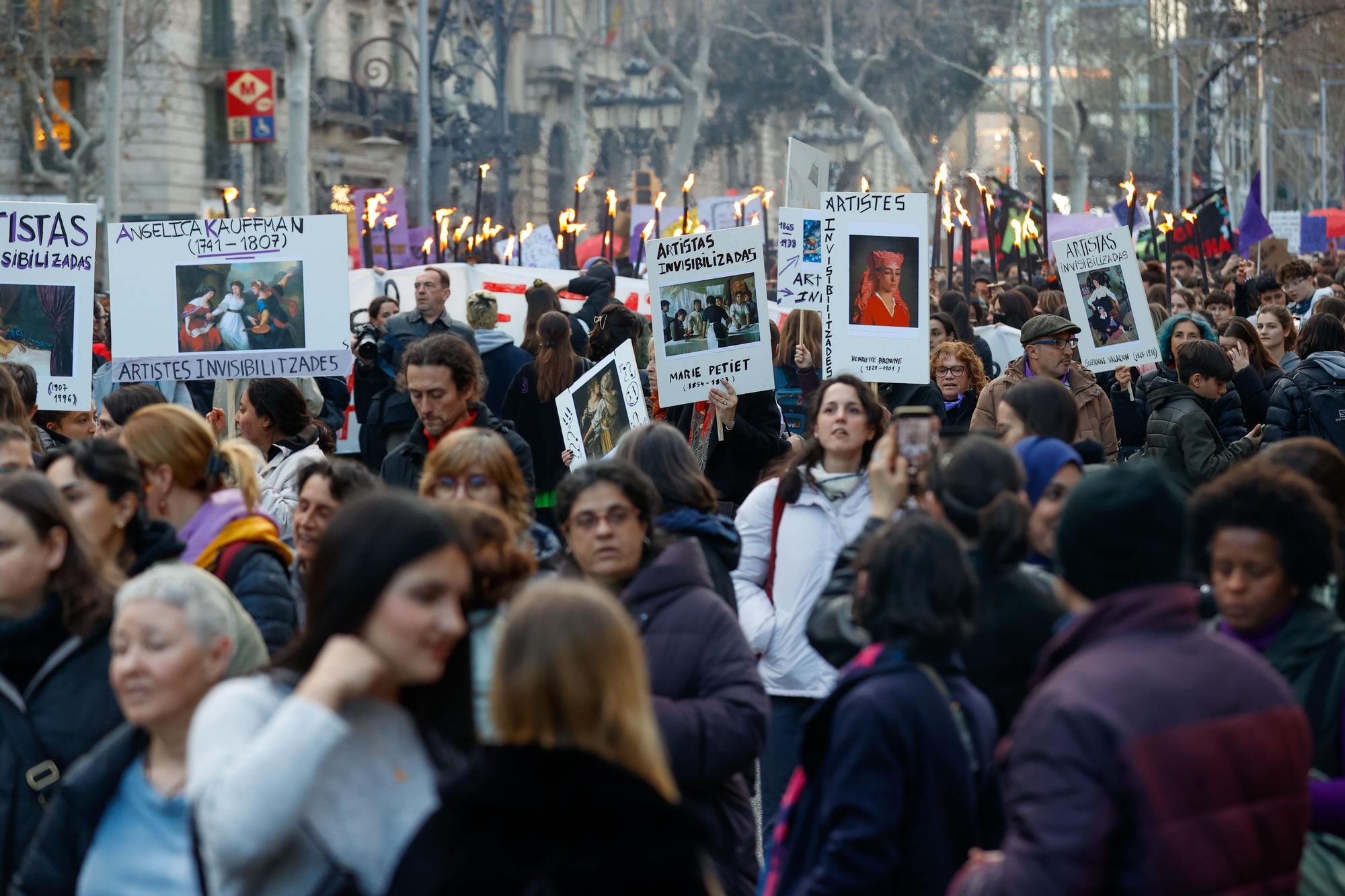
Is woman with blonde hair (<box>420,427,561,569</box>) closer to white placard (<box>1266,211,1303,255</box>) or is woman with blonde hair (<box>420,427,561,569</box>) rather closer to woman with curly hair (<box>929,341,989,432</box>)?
woman with curly hair (<box>929,341,989,432</box>)

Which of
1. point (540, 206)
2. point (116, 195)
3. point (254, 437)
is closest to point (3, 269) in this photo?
point (254, 437)

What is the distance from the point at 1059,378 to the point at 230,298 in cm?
365

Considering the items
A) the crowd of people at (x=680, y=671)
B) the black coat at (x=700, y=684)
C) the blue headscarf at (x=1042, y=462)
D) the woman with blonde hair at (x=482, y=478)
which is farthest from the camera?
the woman with blonde hair at (x=482, y=478)

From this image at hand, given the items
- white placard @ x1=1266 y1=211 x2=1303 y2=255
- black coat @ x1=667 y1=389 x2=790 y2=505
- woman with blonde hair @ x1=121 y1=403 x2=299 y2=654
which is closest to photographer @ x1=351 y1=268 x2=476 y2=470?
black coat @ x1=667 y1=389 x2=790 y2=505

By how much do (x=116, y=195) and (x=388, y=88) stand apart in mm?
21683

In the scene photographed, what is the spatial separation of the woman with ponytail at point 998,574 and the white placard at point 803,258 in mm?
4253

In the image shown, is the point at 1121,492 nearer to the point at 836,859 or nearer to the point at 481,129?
the point at 836,859

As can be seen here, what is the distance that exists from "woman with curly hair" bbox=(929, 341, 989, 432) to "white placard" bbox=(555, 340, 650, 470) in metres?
1.86

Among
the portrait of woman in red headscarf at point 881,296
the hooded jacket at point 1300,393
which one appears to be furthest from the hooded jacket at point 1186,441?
the portrait of woman in red headscarf at point 881,296

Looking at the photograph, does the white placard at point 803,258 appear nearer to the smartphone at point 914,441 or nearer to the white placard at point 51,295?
the white placard at point 51,295

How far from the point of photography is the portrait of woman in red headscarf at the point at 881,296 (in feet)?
25.2

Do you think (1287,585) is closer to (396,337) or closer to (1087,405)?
(1087,405)

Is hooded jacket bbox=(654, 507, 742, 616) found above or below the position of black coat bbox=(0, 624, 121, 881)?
above

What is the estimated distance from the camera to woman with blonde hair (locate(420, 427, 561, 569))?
15.3ft
